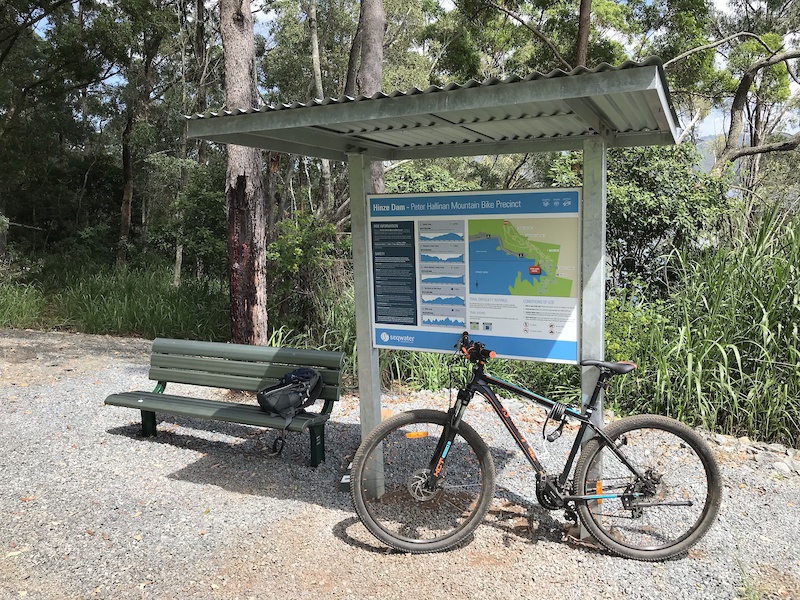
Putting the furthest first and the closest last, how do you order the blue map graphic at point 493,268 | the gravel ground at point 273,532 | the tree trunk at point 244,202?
the tree trunk at point 244,202, the blue map graphic at point 493,268, the gravel ground at point 273,532

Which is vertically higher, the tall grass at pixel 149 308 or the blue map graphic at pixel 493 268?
the blue map graphic at pixel 493 268

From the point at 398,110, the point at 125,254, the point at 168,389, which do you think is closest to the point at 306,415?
the point at 398,110

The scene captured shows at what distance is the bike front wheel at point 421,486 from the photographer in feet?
11.1

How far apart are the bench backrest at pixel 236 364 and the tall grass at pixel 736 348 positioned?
2675 millimetres

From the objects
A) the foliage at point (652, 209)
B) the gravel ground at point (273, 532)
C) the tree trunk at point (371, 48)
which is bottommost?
the gravel ground at point (273, 532)

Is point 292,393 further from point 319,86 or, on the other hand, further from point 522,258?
point 319,86

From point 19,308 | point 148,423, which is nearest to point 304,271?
point 148,423

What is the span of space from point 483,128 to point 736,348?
9.91ft

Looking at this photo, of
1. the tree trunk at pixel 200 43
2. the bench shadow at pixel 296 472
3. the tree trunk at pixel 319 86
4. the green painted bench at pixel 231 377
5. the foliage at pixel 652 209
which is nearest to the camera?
the bench shadow at pixel 296 472

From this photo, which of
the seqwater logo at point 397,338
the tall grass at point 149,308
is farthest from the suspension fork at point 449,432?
the tall grass at point 149,308

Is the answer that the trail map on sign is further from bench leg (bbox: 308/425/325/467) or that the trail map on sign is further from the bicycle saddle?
bench leg (bbox: 308/425/325/467)

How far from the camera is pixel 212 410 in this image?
4664mm

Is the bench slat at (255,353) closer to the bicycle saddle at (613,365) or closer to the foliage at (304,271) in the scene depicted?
→ the bicycle saddle at (613,365)

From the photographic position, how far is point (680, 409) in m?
5.25
